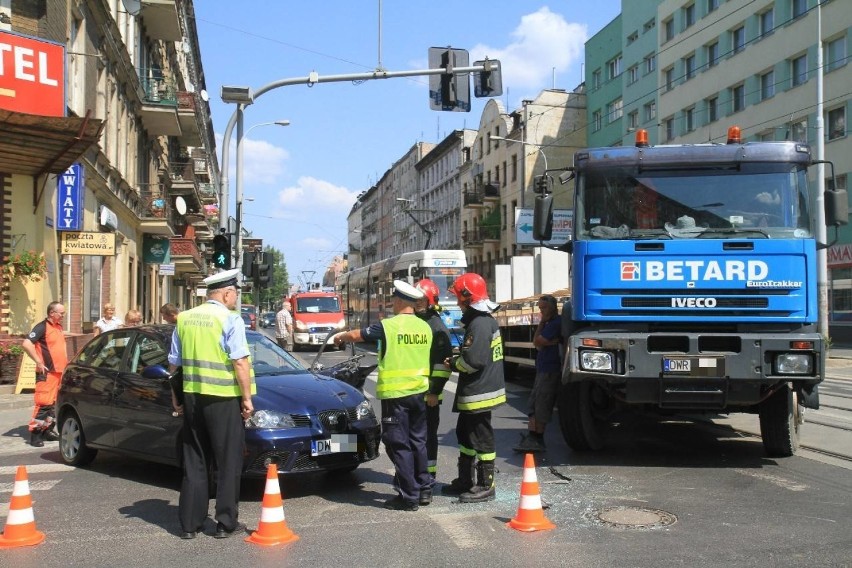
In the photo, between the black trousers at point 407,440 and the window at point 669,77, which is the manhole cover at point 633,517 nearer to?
the black trousers at point 407,440

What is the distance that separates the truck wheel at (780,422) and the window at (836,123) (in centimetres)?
2619

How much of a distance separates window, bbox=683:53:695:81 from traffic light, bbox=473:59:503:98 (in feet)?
96.0

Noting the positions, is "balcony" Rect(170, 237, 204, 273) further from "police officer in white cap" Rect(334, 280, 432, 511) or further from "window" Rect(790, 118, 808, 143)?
"police officer in white cap" Rect(334, 280, 432, 511)

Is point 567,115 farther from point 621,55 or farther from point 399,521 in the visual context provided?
point 399,521

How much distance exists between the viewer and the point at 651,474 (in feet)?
25.8

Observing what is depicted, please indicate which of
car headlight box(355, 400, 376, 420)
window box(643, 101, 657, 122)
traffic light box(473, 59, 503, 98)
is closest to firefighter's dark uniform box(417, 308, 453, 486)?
car headlight box(355, 400, 376, 420)

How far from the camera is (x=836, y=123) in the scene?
31.5m

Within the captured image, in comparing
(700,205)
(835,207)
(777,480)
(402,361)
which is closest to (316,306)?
(700,205)

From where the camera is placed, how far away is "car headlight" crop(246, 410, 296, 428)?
22.3 feet

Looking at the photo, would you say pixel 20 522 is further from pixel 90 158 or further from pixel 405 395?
pixel 90 158

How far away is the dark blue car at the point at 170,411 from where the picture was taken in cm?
682

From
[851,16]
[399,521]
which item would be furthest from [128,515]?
[851,16]

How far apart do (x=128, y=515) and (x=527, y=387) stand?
10996 millimetres

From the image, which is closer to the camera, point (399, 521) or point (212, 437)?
point (212, 437)
